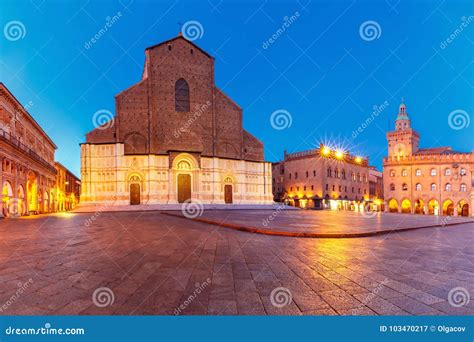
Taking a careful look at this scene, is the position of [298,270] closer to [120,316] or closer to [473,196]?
[120,316]

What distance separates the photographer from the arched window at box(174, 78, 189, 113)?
37781 mm

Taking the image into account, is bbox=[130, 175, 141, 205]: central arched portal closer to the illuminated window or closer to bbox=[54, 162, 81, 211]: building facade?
the illuminated window

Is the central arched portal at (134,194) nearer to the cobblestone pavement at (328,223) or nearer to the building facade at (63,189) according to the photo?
the cobblestone pavement at (328,223)

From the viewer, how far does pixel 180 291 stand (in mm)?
3531

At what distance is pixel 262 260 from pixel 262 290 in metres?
1.64

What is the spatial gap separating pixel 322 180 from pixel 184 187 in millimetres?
24052

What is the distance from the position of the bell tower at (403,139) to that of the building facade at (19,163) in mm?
64362

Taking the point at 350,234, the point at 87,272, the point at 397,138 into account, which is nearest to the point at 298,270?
the point at 87,272

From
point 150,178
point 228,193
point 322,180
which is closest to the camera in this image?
point 150,178

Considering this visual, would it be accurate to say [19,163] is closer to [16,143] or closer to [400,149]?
[16,143]

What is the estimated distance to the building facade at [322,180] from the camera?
47.5m

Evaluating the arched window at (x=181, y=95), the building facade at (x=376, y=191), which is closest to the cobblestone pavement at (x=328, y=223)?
→ the arched window at (x=181, y=95)

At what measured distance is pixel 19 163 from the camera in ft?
89.8

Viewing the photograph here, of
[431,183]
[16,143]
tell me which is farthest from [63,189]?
[431,183]
